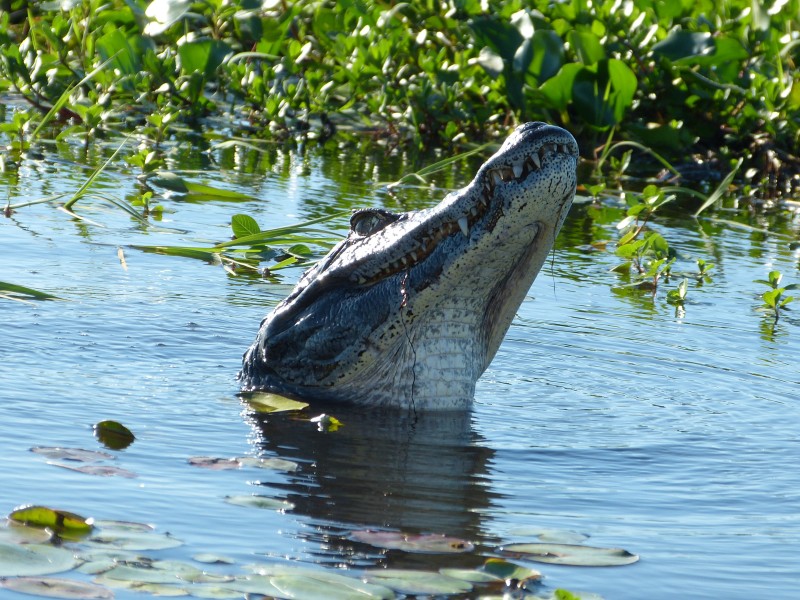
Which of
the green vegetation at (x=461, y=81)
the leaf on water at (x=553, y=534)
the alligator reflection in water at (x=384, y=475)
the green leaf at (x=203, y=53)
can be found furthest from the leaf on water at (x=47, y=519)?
the green leaf at (x=203, y=53)

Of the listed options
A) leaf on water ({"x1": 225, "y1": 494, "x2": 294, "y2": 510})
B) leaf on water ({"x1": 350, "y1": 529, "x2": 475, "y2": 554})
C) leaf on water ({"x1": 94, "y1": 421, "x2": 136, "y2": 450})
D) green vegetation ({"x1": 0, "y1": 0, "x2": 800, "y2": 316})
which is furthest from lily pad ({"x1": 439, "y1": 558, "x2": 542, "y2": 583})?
green vegetation ({"x1": 0, "y1": 0, "x2": 800, "y2": 316})

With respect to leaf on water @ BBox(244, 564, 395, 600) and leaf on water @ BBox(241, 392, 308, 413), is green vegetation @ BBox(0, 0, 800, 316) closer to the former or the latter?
leaf on water @ BBox(241, 392, 308, 413)

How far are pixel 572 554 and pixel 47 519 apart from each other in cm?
107

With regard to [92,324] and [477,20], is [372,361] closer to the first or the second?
[92,324]

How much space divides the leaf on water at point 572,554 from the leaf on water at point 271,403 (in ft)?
4.39

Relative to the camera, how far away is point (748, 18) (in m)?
9.48

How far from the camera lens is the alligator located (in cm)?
363

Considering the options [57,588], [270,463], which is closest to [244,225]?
[270,463]

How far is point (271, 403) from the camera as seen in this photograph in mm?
4039

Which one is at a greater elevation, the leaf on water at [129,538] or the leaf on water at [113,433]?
the leaf on water at [129,538]

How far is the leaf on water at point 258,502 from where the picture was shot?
9.75 feet

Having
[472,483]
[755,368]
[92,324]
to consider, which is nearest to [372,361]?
[472,483]

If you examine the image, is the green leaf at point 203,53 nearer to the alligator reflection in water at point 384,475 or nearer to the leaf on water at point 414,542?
the alligator reflection in water at point 384,475

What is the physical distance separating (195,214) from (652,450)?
3.70 meters
